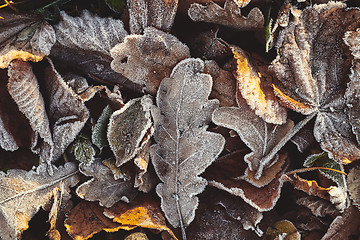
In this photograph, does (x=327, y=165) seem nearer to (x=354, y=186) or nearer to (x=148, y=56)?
(x=354, y=186)

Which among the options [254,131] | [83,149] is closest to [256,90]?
[254,131]

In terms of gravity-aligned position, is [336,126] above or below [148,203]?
above

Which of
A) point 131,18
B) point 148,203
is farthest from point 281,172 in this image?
point 131,18

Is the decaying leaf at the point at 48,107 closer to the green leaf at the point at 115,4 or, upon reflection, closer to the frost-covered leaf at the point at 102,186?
the frost-covered leaf at the point at 102,186

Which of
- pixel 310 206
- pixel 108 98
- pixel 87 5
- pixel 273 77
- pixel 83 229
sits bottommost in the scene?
pixel 83 229

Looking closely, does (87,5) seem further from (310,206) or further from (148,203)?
(310,206)

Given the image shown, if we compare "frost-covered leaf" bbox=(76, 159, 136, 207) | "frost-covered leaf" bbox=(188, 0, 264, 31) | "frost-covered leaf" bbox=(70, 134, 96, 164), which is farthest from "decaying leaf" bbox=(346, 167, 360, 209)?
"frost-covered leaf" bbox=(70, 134, 96, 164)

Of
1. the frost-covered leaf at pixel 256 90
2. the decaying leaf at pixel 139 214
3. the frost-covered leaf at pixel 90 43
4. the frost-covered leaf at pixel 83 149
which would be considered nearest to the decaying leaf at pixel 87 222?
the decaying leaf at pixel 139 214
